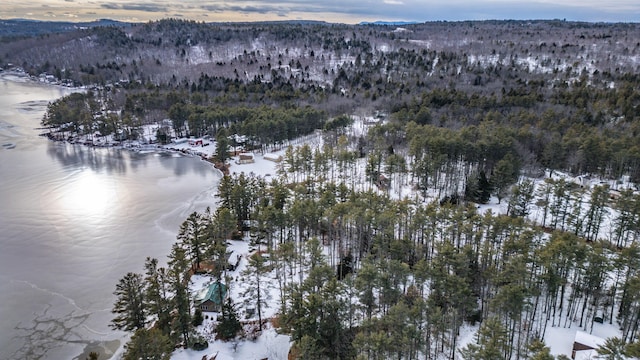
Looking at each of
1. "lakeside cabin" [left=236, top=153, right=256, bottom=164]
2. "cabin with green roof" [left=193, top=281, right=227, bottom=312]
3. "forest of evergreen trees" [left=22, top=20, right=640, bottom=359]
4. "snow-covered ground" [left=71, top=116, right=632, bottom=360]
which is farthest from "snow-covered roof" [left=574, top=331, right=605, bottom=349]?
"lakeside cabin" [left=236, top=153, right=256, bottom=164]

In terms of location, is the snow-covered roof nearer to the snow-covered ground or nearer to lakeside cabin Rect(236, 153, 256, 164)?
the snow-covered ground

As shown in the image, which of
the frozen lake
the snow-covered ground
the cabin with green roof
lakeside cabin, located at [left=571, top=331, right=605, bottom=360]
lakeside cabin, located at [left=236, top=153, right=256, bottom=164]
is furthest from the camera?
lakeside cabin, located at [left=236, top=153, right=256, bottom=164]

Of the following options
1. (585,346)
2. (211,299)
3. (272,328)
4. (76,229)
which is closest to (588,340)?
(585,346)

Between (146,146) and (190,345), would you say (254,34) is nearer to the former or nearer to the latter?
(146,146)

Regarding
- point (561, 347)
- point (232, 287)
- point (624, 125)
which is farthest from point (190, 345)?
point (624, 125)

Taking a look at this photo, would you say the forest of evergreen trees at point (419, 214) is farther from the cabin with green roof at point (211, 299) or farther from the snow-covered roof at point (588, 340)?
the snow-covered roof at point (588, 340)

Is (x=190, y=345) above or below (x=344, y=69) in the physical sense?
below
